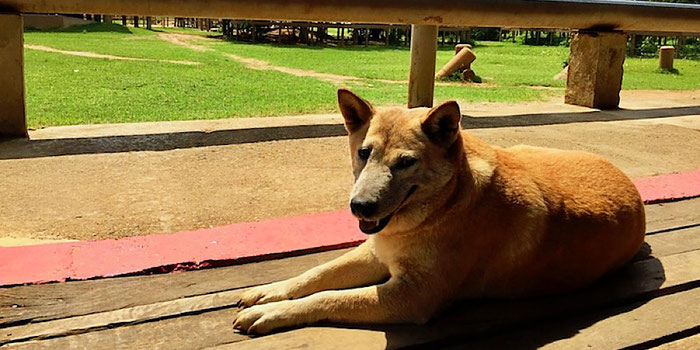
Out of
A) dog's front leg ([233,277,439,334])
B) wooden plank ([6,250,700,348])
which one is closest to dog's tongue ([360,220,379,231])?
dog's front leg ([233,277,439,334])

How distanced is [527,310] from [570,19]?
669 cm

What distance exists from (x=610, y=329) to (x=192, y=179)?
3.17 meters

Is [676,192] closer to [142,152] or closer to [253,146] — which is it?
[253,146]

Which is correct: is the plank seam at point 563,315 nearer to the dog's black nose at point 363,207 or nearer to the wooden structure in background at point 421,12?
the dog's black nose at point 363,207

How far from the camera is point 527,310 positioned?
9.43 feet

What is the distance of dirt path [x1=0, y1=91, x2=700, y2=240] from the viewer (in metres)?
3.98

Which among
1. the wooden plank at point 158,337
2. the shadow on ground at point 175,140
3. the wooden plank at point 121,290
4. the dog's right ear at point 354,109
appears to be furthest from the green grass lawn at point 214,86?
the dog's right ear at point 354,109

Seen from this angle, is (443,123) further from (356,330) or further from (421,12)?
(421,12)

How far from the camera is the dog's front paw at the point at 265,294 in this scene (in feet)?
9.35

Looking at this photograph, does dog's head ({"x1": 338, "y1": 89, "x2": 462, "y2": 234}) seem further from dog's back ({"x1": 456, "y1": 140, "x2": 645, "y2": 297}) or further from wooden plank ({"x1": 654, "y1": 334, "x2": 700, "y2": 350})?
wooden plank ({"x1": 654, "y1": 334, "x2": 700, "y2": 350})

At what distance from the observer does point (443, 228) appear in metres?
2.76

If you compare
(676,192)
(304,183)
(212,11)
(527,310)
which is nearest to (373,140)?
(527,310)

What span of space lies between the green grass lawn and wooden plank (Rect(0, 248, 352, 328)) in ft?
14.6

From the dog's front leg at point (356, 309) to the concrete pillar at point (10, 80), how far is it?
14.4 ft
